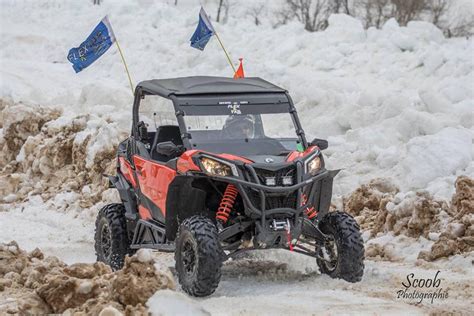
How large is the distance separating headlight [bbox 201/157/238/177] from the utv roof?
3.55 feet

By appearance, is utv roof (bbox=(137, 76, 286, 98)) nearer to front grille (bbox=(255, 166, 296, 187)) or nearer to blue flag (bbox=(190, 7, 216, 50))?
front grille (bbox=(255, 166, 296, 187))

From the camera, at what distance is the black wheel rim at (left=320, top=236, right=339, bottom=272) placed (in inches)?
319

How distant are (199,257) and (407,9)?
2474cm

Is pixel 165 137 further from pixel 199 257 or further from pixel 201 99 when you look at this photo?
pixel 199 257

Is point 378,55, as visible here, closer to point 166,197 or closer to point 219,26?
point 219,26

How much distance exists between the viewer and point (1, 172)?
15.5m

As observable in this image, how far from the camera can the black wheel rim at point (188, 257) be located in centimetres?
753

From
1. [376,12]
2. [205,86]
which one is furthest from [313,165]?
[376,12]

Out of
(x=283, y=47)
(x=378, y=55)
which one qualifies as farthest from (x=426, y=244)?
(x=283, y=47)

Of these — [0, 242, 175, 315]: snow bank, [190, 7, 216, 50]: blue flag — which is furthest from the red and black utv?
[190, 7, 216, 50]: blue flag

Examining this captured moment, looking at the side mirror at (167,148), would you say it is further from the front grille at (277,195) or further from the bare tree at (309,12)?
the bare tree at (309,12)

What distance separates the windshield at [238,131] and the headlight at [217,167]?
50 cm

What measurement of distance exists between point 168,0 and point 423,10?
1708 cm

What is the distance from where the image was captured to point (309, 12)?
119ft
